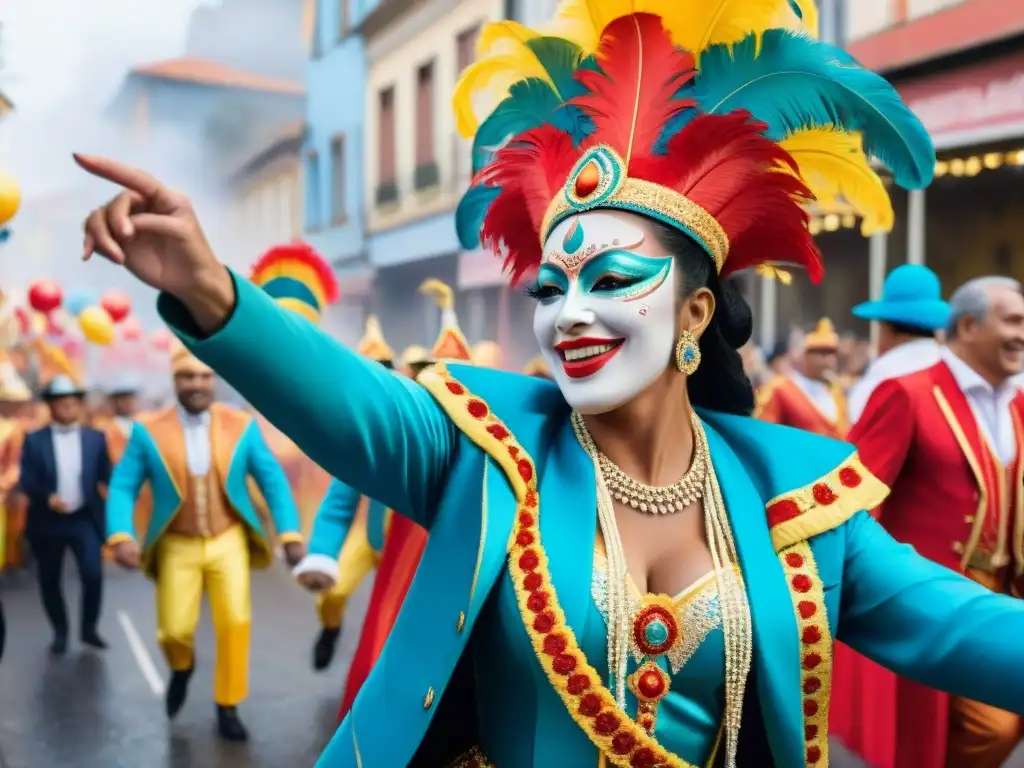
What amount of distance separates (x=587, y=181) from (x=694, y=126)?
0.21 m

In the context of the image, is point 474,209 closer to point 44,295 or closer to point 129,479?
point 129,479

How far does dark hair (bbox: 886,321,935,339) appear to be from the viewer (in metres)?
5.62

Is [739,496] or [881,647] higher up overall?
[739,496]

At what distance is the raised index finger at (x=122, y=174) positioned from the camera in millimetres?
1450

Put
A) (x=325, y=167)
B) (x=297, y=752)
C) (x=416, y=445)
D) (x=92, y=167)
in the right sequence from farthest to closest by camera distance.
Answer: (x=325, y=167) < (x=297, y=752) < (x=416, y=445) < (x=92, y=167)

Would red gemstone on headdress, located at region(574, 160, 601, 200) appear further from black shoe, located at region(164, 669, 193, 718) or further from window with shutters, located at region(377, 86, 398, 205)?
window with shutters, located at region(377, 86, 398, 205)

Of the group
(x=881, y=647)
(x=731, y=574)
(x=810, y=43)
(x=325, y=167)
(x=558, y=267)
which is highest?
(x=325, y=167)

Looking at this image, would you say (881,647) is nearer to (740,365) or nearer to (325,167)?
(740,365)

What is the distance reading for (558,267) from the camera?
203 centimetres

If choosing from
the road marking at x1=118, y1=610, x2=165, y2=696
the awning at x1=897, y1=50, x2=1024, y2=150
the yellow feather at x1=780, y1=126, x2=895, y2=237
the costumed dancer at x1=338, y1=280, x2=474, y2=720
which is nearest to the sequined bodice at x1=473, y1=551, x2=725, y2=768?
the yellow feather at x1=780, y1=126, x2=895, y2=237

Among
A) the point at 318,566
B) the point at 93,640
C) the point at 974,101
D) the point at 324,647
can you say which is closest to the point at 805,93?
the point at 318,566

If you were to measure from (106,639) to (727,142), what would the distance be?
7.42m

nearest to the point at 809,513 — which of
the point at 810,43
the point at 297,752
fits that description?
the point at 810,43

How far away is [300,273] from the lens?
5.09 metres
